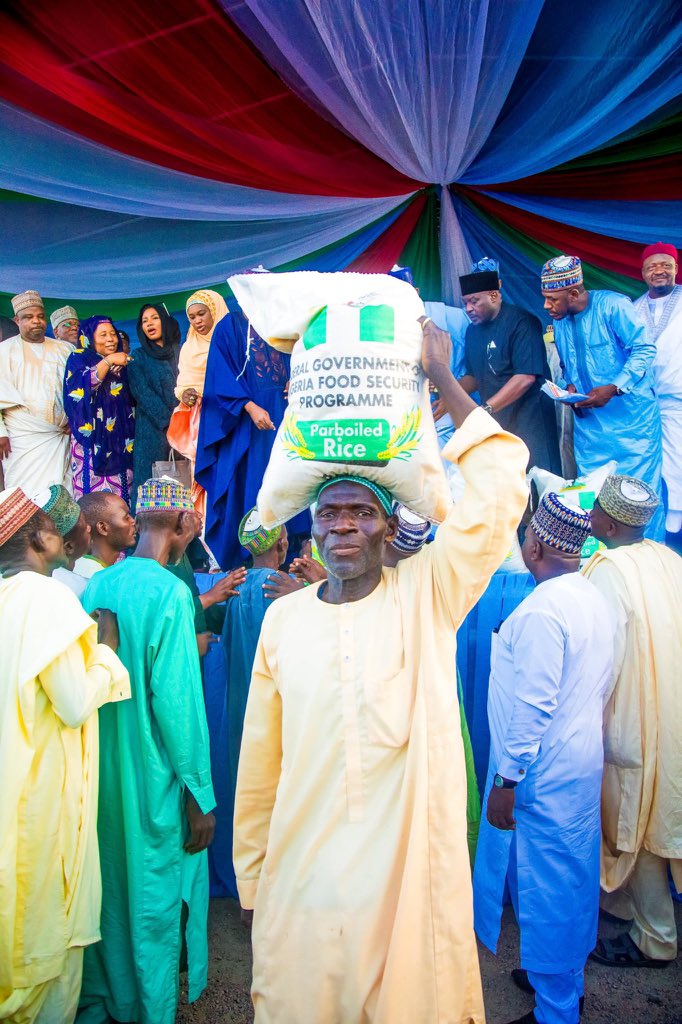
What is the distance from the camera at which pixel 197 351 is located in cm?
484

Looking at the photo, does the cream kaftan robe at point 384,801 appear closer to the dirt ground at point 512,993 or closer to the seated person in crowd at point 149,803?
the seated person in crowd at point 149,803

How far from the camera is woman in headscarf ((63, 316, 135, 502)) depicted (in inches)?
197

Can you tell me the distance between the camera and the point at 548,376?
446cm

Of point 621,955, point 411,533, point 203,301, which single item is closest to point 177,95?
point 203,301

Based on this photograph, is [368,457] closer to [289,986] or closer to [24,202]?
[289,986]

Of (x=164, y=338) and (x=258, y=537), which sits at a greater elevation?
(x=164, y=338)

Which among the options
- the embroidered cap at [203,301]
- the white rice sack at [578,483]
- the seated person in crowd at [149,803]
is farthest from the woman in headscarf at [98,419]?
the white rice sack at [578,483]

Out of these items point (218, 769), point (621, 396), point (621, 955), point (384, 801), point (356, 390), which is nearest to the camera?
point (384, 801)

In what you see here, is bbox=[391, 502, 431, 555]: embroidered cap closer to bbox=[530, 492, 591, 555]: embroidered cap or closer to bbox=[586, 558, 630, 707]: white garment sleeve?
bbox=[530, 492, 591, 555]: embroidered cap

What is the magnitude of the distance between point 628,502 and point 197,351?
109 inches

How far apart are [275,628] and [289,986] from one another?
927mm

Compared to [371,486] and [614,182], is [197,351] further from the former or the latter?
[371,486]

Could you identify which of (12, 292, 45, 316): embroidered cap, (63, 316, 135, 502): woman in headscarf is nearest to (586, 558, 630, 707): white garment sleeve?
(63, 316, 135, 502): woman in headscarf

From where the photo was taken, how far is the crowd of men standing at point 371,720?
2.01 m
